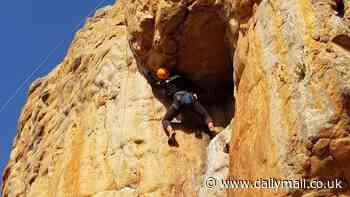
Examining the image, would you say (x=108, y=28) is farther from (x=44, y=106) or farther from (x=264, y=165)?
(x=264, y=165)

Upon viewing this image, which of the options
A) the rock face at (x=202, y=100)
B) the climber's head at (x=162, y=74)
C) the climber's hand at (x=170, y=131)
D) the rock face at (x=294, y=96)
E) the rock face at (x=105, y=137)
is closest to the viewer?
the rock face at (x=294, y=96)

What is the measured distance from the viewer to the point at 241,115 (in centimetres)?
1207

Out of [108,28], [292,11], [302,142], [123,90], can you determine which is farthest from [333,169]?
[108,28]

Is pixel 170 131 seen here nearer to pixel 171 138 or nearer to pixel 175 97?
pixel 171 138

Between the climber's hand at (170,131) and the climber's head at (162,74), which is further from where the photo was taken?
the climber's head at (162,74)

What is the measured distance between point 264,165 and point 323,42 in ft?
6.38

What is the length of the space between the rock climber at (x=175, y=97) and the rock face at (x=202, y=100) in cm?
20

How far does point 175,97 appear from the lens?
15609 millimetres

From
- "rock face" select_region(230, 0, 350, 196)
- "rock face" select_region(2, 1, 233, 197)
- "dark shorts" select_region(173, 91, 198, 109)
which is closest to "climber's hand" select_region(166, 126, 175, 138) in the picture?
"rock face" select_region(2, 1, 233, 197)

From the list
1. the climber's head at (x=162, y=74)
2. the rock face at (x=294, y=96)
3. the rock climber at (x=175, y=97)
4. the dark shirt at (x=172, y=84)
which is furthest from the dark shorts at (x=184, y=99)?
the rock face at (x=294, y=96)

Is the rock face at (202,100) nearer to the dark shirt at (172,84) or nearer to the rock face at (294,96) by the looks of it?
the rock face at (294,96)

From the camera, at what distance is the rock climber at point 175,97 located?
50.3 feet

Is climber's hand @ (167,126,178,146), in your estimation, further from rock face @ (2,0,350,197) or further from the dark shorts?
the dark shorts

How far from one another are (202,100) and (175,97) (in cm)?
106
